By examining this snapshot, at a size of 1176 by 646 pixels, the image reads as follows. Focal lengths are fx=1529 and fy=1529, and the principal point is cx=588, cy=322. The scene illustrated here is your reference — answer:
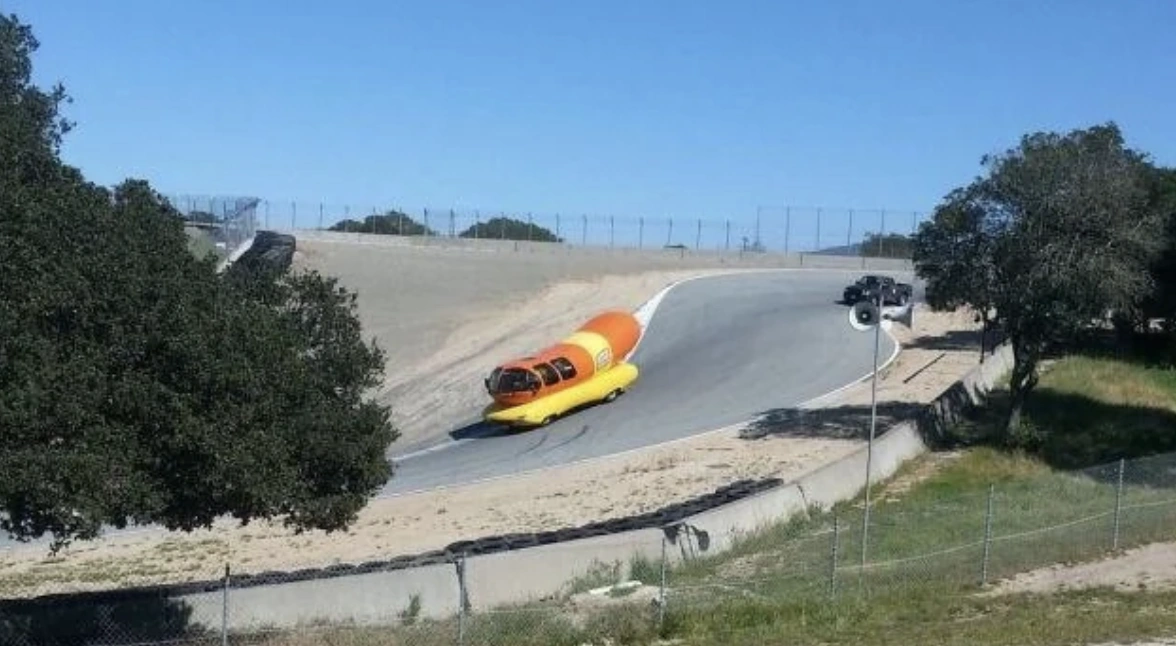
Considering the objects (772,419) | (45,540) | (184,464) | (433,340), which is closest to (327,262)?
(433,340)

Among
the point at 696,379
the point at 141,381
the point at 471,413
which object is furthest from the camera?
the point at 696,379

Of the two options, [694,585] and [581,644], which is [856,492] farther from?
[581,644]

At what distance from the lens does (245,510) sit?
650 inches

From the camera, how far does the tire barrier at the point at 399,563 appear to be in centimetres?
1972

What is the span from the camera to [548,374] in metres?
49.0

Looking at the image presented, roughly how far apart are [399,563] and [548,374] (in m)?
26.2

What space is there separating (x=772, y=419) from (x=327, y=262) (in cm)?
3672

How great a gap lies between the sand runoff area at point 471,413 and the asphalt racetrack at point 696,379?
167 centimetres

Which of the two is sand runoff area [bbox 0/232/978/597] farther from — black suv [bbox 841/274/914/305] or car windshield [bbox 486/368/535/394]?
car windshield [bbox 486/368/535/394]

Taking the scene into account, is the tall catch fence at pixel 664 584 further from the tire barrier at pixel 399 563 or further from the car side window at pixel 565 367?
the car side window at pixel 565 367

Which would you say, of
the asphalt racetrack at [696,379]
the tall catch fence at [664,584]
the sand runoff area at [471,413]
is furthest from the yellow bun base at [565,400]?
the tall catch fence at [664,584]

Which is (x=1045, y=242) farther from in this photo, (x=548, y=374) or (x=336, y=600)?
(x=336, y=600)

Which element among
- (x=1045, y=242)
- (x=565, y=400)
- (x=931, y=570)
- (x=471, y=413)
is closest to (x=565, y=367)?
(x=565, y=400)

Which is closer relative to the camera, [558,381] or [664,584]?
[664,584]
